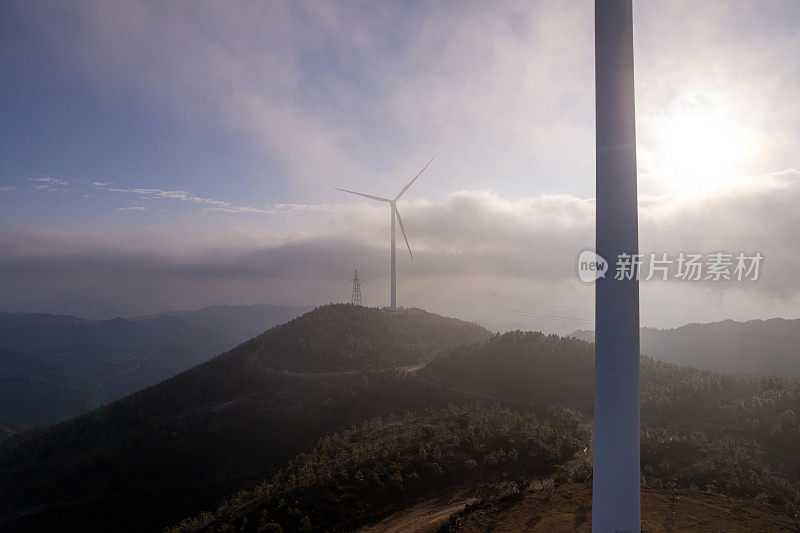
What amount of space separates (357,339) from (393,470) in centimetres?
5495

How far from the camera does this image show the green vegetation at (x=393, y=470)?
75.5 ft

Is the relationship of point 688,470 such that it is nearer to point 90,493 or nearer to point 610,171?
point 610,171

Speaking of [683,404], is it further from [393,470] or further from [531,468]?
[393,470]

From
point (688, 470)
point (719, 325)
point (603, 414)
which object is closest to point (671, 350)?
point (719, 325)

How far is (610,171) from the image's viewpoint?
12.7 m

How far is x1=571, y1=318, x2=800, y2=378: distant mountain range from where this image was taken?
104625 mm

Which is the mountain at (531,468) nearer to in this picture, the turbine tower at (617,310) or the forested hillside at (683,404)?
the forested hillside at (683,404)

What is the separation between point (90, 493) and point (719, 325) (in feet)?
621

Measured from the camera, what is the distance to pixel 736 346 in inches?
4638

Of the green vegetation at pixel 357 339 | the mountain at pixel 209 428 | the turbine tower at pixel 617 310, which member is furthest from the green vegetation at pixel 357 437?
the turbine tower at pixel 617 310

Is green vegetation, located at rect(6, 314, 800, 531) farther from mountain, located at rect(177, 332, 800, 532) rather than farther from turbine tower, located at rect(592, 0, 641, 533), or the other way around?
turbine tower, located at rect(592, 0, 641, 533)

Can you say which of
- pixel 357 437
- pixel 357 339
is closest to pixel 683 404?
pixel 357 437

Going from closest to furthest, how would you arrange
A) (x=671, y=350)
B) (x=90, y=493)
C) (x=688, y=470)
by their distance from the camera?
(x=688, y=470) → (x=90, y=493) → (x=671, y=350)

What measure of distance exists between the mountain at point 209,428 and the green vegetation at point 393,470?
413 inches
